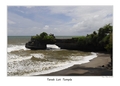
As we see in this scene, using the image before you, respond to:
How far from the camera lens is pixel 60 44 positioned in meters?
13.5

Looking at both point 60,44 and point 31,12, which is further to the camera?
point 60,44

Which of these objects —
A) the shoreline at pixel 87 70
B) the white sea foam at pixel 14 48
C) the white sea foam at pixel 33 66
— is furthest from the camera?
the white sea foam at pixel 14 48

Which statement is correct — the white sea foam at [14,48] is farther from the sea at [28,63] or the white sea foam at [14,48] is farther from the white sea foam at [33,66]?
the white sea foam at [33,66]

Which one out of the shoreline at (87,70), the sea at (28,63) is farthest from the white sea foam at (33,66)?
the shoreline at (87,70)

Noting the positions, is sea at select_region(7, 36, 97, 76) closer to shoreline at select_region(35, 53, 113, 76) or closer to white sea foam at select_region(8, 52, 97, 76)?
white sea foam at select_region(8, 52, 97, 76)

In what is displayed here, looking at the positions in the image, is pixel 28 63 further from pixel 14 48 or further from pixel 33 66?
pixel 14 48

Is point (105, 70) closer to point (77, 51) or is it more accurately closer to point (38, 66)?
point (38, 66)

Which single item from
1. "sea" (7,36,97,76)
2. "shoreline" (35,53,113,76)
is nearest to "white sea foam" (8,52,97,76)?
"sea" (7,36,97,76)

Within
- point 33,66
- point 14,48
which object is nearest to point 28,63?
point 33,66

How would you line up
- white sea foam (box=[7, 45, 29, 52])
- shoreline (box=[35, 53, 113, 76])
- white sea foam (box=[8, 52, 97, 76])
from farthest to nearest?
white sea foam (box=[7, 45, 29, 52]) < white sea foam (box=[8, 52, 97, 76]) < shoreline (box=[35, 53, 113, 76])

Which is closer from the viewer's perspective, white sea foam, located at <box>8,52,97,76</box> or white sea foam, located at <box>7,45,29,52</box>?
white sea foam, located at <box>8,52,97,76</box>

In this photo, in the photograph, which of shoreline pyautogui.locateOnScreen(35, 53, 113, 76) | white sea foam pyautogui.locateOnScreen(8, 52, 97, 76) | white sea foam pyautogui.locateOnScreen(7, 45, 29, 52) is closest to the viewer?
shoreline pyautogui.locateOnScreen(35, 53, 113, 76)
